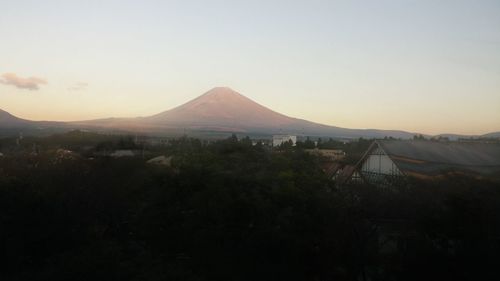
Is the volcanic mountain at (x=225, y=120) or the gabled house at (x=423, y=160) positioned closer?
the gabled house at (x=423, y=160)

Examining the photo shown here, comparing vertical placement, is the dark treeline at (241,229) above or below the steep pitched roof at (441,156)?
below

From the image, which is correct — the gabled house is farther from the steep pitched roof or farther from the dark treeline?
the dark treeline

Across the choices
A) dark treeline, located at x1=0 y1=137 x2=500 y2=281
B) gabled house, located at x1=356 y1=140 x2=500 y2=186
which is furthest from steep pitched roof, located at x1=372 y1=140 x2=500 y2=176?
dark treeline, located at x1=0 y1=137 x2=500 y2=281

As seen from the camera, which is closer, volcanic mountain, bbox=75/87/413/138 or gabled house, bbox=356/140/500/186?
gabled house, bbox=356/140/500/186

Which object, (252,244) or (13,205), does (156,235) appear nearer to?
(252,244)

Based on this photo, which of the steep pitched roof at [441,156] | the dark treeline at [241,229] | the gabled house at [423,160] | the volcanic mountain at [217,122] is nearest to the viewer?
the dark treeline at [241,229]

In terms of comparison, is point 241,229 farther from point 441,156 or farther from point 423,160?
point 441,156

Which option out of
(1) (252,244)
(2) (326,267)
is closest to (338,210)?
(2) (326,267)

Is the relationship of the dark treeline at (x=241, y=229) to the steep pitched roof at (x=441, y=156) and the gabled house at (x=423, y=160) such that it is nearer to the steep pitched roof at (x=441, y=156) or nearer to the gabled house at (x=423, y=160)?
the gabled house at (x=423, y=160)

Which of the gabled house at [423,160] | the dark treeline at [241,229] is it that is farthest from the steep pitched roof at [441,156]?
the dark treeline at [241,229]
